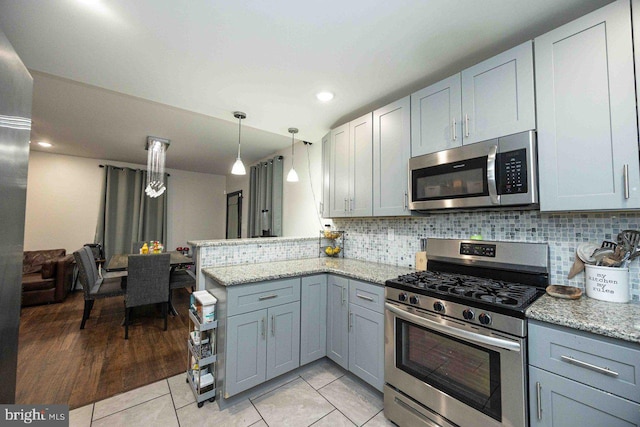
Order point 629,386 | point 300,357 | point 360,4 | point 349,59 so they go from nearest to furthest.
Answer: point 629,386 → point 360,4 → point 349,59 → point 300,357

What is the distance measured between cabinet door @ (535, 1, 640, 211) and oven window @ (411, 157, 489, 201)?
305 mm

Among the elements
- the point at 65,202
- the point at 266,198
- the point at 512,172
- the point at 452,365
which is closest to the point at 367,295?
the point at 452,365

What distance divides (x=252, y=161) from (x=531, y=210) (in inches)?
192

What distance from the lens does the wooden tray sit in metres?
1.35

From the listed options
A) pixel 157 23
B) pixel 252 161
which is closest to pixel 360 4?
pixel 157 23

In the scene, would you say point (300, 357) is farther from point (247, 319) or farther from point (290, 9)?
point (290, 9)

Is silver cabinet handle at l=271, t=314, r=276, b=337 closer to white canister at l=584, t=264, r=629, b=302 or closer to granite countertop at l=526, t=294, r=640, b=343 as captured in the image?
granite countertop at l=526, t=294, r=640, b=343

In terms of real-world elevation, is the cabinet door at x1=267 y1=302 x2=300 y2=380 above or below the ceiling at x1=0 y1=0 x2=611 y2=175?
below

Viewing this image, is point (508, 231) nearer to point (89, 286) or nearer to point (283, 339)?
point (283, 339)

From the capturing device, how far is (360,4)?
1341 mm

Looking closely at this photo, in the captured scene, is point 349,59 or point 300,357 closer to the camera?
point 349,59

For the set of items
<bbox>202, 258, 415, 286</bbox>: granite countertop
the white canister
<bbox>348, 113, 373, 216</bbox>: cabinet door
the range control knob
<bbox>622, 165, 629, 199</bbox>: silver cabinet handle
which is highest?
<bbox>348, 113, 373, 216</bbox>: cabinet door

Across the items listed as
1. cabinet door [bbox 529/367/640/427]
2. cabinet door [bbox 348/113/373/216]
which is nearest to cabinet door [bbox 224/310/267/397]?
cabinet door [bbox 348/113/373/216]

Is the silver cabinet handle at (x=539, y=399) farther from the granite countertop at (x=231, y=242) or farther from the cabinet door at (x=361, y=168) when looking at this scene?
the granite countertop at (x=231, y=242)
